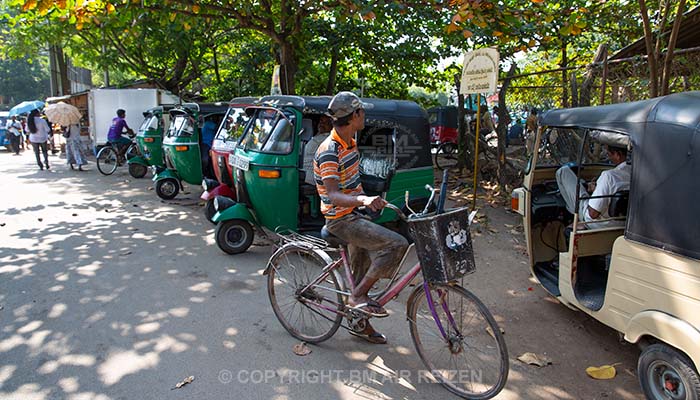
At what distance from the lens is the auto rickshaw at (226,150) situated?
6863mm

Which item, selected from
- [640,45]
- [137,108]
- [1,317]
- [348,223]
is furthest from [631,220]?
[137,108]

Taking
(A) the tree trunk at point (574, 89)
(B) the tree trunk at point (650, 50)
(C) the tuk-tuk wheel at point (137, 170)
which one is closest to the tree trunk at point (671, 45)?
(B) the tree trunk at point (650, 50)

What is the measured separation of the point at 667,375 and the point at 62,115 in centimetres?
1424

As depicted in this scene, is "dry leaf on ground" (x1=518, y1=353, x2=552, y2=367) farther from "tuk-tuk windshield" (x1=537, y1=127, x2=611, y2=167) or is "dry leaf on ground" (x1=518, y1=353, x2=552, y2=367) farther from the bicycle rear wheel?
"tuk-tuk windshield" (x1=537, y1=127, x2=611, y2=167)

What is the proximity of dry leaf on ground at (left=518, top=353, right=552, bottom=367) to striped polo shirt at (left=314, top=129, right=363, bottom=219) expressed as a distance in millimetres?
1769

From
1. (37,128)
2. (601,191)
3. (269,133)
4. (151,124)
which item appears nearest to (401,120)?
(269,133)

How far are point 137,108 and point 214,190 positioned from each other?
37.4ft

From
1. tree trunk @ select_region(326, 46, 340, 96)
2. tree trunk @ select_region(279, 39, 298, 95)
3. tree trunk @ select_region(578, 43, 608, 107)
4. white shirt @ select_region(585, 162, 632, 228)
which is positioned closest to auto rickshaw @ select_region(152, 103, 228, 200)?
tree trunk @ select_region(279, 39, 298, 95)

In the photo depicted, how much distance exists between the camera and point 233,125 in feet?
24.4

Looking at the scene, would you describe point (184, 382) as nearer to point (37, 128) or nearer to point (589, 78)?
point (589, 78)

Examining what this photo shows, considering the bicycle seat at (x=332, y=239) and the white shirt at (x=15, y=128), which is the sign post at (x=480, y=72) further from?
the white shirt at (x=15, y=128)

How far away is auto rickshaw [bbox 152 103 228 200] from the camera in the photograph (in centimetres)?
936

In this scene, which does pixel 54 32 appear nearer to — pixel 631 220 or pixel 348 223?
pixel 348 223

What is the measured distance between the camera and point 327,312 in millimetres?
3748
